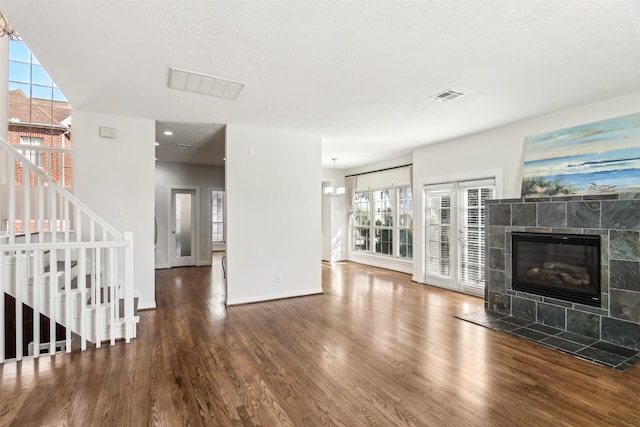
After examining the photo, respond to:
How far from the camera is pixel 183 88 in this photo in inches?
131

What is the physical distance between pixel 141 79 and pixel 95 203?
6.53 feet

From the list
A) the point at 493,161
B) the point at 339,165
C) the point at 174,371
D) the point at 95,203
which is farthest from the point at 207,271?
the point at 493,161

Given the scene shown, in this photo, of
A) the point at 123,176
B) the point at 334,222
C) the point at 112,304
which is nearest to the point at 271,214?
the point at 123,176

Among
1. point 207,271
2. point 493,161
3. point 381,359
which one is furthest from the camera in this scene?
point 207,271

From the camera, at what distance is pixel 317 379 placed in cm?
256

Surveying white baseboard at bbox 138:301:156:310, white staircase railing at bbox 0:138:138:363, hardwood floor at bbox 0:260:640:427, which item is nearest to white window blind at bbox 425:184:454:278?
hardwood floor at bbox 0:260:640:427

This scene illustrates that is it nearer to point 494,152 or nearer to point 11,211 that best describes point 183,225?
point 11,211

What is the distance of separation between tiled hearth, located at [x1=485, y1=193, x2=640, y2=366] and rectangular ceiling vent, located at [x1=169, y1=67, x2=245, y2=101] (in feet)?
12.4

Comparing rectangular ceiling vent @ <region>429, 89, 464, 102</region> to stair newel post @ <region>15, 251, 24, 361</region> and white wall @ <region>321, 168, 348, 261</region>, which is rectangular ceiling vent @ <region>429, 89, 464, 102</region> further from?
white wall @ <region>321, 168, 348, 261</region>

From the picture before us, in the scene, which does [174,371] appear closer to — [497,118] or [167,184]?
[497,118]

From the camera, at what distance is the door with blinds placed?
5250 mm

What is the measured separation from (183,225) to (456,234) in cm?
648

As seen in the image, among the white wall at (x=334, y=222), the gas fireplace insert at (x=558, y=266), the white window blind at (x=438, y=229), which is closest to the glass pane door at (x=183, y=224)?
the white wall at (x=334, y=222)

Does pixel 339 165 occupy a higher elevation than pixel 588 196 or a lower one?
higher
